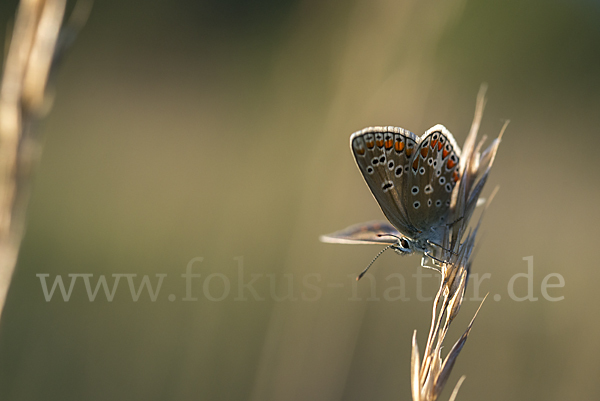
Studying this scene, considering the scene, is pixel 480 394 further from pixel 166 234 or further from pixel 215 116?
pixel 215 116

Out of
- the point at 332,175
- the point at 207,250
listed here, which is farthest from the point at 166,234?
the point at 332,175

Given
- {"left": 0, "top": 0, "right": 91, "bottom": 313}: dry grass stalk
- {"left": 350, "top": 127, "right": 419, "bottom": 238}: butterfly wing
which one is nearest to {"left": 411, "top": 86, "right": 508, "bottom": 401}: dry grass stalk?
{"left": 350, "top": 127, "right": 419, "bottom": 238}: butterfly wing

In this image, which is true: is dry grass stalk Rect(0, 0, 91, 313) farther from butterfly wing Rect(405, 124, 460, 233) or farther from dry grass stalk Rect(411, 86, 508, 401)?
butterfly wing Rect(405, 124, 460, 233)

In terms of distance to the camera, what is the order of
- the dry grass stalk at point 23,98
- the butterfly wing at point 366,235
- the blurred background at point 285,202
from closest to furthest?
the dry grass stalk at point 23,98
the butterfly wing at point 366,235
the blurred background at point 285,202

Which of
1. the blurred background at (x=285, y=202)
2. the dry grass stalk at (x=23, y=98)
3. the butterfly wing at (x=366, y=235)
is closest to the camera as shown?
the dry grass stalk at (x=23, y=98)

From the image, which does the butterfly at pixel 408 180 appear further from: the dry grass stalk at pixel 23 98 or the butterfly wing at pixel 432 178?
the dry grass stalk at pixel 23 98

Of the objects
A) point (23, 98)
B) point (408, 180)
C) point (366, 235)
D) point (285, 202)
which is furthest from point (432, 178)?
point (285, 202)

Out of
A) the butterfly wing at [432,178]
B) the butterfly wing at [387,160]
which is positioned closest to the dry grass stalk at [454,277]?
the butterfly wing at [432,178]
